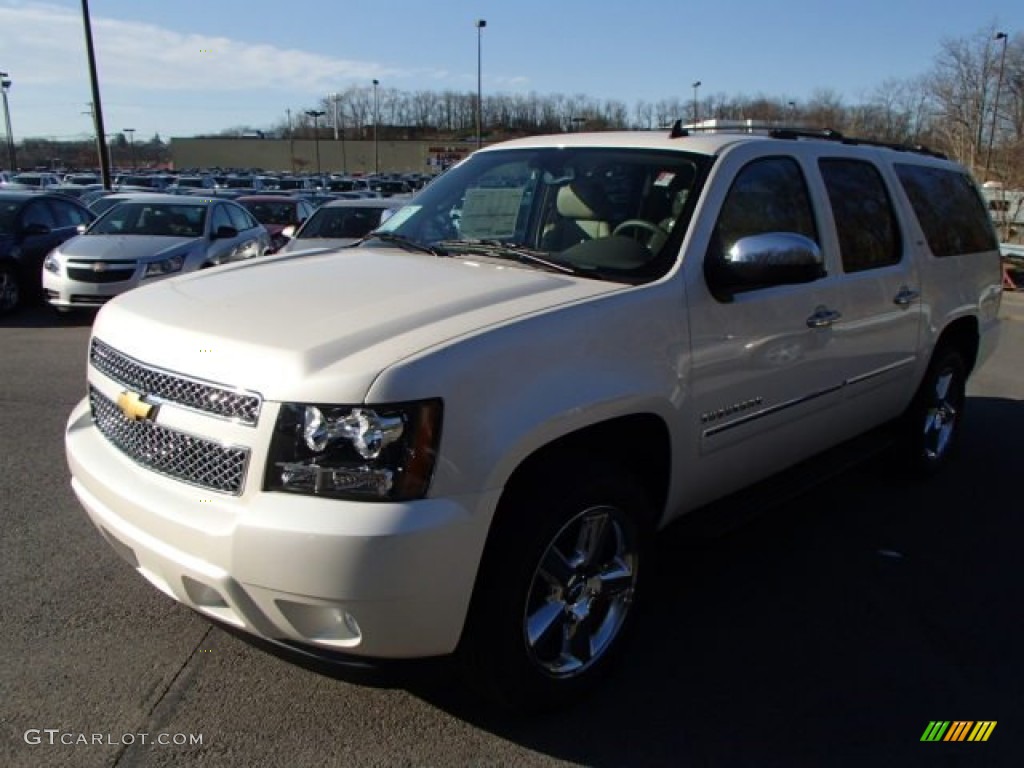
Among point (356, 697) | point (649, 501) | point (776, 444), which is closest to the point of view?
point (356, 697)

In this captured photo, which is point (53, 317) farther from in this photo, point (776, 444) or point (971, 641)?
point (971, 641)

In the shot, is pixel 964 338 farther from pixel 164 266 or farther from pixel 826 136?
pixel 164 266

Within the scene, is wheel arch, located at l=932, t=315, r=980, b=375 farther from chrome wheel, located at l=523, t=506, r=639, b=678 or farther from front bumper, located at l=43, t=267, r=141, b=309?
front bumper, located at l=43, t=267, r=141, b=309

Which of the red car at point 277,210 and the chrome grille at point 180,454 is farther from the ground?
the chrome grille at point 180,454

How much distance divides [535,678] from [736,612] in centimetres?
128

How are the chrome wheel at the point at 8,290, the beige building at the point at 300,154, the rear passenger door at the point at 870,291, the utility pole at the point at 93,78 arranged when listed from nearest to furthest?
the rear passenger door at the point at 870,291 → the chrome wheel at the point at 8,290 → the utility pole at the point at 93,78 → the beige building at the point at 300,154

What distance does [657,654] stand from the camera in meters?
3.29

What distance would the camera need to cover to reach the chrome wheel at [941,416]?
5.29 m

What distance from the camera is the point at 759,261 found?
317 cm

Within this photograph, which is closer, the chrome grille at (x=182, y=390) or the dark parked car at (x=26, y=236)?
the chrome grille at (x=182, y=390)

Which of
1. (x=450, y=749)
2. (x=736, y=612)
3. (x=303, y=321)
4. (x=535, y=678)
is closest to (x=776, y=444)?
(x=736, y=612)

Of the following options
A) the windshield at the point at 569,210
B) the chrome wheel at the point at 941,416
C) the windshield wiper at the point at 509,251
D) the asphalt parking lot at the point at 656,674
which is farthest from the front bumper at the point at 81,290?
the chrome wheel at the point at 941,416

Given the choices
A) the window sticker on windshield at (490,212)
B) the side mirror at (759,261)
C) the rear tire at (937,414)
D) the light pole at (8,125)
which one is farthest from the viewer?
the light pole at (8,125)

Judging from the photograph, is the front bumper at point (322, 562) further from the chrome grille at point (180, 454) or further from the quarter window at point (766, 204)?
the quarter window at point (766, 204)
